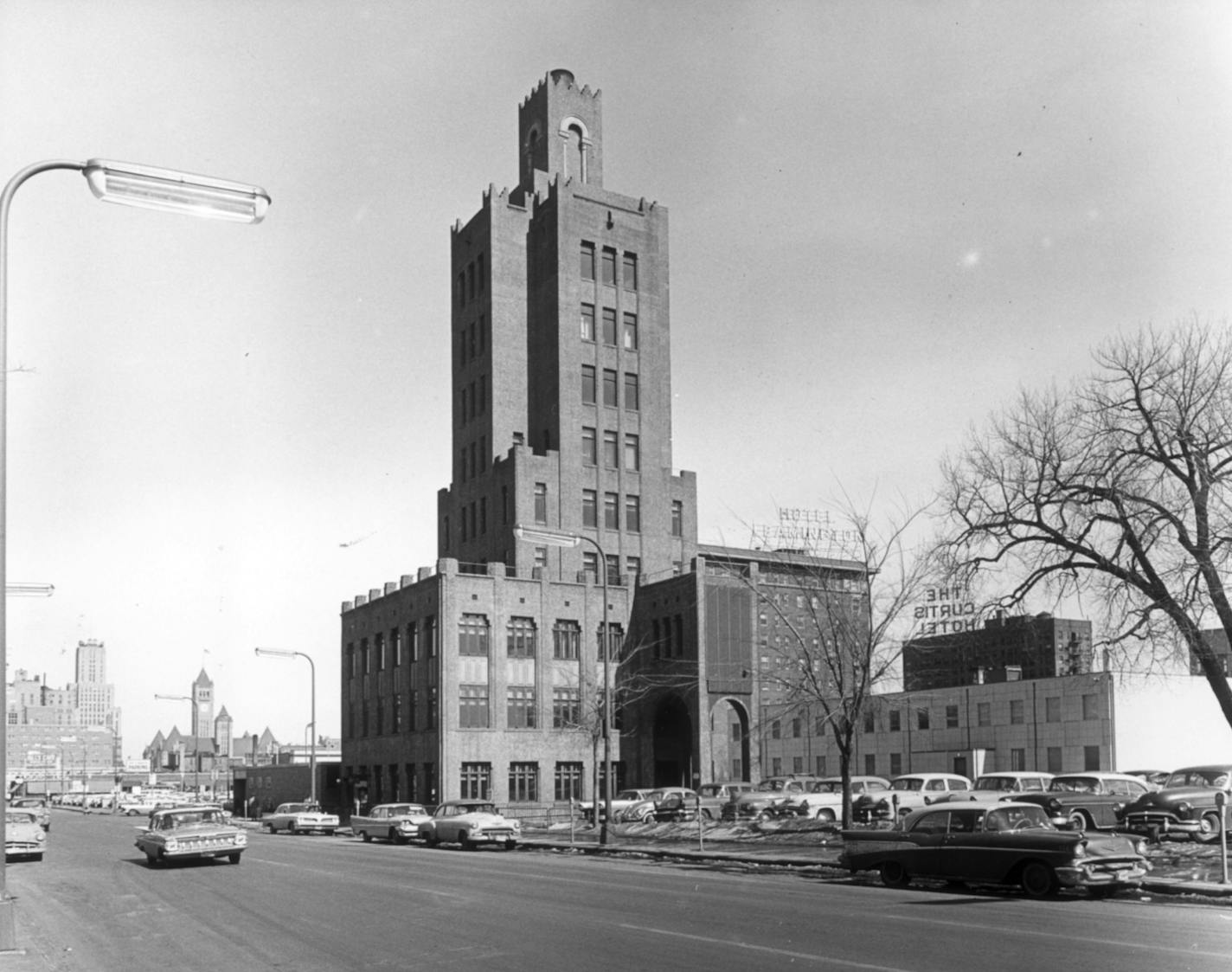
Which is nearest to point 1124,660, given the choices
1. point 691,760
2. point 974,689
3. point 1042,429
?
point 1042,429

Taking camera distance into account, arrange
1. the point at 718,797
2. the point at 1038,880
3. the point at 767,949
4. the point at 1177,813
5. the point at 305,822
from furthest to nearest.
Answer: the point at 305,822 → the point at 718,797 → the point at 1177,813 → the point at 1038,880 → the point at 767,949

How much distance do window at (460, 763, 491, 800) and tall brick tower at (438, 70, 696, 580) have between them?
12.4 m

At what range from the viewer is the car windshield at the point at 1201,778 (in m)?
31.5

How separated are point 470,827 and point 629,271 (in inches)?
1889

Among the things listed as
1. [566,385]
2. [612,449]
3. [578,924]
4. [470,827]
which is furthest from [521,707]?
[578,924]

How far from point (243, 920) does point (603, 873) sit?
32.3 ft

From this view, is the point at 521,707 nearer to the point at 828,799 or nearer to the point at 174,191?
the point at 828,799

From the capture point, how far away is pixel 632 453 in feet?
257

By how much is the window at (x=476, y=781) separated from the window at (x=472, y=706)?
1995 millimetres

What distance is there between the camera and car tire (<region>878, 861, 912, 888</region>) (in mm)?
22500

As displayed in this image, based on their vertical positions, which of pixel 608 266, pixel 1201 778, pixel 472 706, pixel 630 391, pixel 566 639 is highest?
pixel 608 266

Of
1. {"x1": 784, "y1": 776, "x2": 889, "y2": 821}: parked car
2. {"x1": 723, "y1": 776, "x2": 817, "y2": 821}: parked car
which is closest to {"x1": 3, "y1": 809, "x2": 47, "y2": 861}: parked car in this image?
{"x1": 723, "y1": 776, "x2": 817, "y2": 821}: parked car

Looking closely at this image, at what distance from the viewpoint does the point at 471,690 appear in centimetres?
6675

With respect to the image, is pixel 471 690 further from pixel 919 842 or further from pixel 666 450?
pixel 919 842
